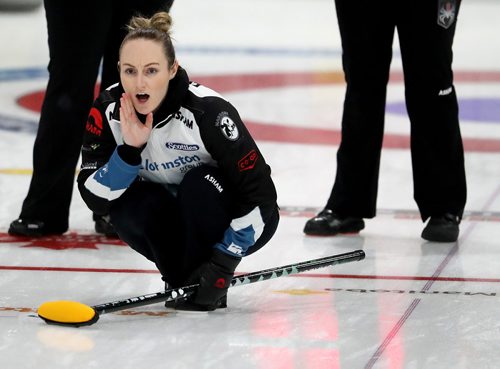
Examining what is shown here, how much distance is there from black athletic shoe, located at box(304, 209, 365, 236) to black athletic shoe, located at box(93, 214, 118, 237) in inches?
24.4

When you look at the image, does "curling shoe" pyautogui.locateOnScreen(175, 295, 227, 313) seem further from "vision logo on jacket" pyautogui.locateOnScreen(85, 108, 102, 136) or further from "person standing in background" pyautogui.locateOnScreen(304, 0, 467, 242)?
"person standing in background" pyautogui.locateOnScreen(304, 0, 467, 242)

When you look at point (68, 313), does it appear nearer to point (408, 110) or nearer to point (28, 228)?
point (28, 228)

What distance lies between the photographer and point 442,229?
3.88 meters

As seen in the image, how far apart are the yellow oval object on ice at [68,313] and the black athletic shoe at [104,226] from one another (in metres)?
1.06

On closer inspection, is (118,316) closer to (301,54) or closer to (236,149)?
(236,149)

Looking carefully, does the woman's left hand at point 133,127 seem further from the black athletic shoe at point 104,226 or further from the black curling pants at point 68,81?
the black athletic shoe at point 104,226

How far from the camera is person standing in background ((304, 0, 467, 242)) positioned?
3812mm

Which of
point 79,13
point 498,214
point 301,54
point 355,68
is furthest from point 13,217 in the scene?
point 301,54

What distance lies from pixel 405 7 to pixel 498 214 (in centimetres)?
91

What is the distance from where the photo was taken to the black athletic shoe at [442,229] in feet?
12.7

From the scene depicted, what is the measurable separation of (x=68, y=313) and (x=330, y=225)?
4.37 ft

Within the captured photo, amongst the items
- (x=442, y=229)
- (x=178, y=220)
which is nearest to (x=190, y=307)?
(x=178, y=220)

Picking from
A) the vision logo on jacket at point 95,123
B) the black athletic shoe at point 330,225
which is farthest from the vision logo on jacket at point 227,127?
the black athletic shoe at point 330,225

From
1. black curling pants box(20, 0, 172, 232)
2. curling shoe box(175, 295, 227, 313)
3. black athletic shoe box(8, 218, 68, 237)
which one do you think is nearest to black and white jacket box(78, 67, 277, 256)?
curling shoe box(175, 295, 227, 313)
